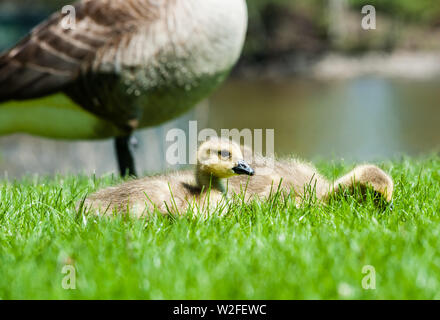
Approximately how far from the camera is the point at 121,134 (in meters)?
4.20

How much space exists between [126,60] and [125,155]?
2.57 ft

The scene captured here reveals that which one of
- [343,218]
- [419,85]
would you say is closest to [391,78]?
[419,85]

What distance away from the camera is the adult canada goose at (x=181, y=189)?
103 inches

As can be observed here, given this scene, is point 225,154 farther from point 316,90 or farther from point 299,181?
point 316,90

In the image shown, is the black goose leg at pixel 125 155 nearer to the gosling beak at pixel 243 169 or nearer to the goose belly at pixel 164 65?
the goose belly at pixel 164 65

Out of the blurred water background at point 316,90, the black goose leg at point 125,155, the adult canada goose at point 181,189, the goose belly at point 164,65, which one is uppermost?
the blurred water background at point 316,90

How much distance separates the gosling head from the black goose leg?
1.47 metres

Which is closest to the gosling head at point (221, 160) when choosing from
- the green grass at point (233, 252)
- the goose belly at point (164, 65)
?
the green grass at point (233, 252)

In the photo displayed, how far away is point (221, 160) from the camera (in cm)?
272

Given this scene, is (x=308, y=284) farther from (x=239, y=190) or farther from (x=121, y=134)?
(x=121, y=134)

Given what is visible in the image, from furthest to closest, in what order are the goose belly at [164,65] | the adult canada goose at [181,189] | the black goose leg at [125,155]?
the black goose leg at [125,155]
the goose belly at [164,65]
the adult canada goose at [181,189]

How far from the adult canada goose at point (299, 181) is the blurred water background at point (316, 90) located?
544 millimetres

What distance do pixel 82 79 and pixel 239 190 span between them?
4.83 feet

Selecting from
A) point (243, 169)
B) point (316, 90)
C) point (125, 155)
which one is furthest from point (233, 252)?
point (316, 90)
